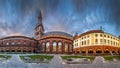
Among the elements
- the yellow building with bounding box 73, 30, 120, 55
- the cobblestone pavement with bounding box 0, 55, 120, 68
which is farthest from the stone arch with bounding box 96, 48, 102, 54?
the cobblestone pavement with bounding box 0, 55, 120, 68

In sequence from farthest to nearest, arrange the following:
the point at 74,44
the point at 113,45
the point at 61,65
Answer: the point at 74,44
the point at 61,65
the point at 113,45

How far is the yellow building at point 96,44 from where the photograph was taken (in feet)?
50.8

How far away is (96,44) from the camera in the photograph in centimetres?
1694

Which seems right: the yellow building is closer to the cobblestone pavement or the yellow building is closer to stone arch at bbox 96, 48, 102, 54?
stone arch at bbox 96, 48, 102, 54

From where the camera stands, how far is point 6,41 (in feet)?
51.6

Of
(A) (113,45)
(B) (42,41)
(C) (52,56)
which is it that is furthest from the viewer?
(B) (42,41)

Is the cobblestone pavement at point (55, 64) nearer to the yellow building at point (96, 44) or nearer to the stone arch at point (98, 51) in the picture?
the stone arch at point (98, 51)

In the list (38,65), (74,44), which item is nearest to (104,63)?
(74,44)

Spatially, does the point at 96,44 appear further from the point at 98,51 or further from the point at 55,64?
the point at 55,64

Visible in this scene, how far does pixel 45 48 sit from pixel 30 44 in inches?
123

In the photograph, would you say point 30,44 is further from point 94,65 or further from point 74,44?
point 94,65

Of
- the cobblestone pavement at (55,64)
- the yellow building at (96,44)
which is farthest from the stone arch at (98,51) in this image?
the cobblestone pavement at (55,64)

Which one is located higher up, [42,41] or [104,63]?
[42,41]

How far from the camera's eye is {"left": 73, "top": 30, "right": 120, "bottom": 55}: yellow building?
15.5 meters
